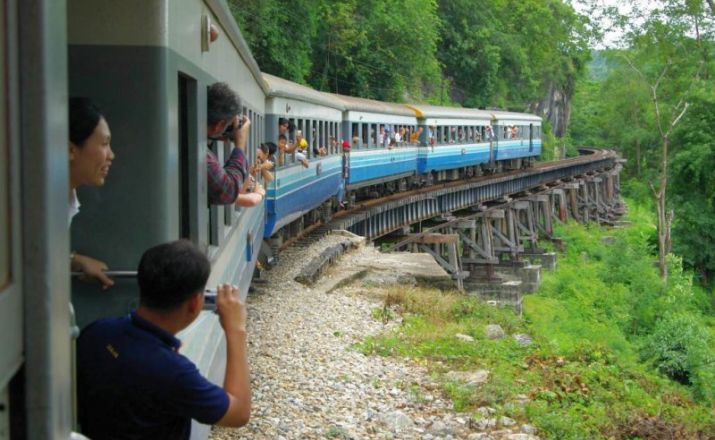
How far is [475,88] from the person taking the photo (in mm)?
62500

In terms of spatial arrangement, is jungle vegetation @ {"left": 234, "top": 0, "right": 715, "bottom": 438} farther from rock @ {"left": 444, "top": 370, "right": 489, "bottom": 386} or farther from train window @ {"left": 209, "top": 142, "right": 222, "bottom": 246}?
train window @ {"left": 209, "top": 142, "right": 222, "bottom": 246}

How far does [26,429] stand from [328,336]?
850 cm

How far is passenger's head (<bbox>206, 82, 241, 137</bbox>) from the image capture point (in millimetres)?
4488

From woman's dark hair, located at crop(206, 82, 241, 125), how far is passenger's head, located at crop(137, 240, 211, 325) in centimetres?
197

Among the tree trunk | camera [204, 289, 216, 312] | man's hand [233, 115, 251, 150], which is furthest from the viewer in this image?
the tree trunk

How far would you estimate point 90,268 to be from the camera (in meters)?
3.03

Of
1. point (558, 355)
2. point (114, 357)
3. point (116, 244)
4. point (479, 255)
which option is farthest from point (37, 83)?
point (479, 255)

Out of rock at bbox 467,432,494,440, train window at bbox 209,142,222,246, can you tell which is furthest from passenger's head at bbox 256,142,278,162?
train window at bbox 209,142,222,246

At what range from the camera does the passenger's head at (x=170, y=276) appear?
2555 mm

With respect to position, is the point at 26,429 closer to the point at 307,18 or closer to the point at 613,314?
the point at 613,314

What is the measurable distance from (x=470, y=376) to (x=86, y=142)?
274 inches

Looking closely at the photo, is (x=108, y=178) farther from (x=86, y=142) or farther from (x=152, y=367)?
(x=152, y=367)

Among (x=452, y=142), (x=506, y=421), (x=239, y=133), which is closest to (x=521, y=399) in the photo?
(x=506, y=421)

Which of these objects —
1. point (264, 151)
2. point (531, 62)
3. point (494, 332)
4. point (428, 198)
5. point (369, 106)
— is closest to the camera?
point (264, 151)
